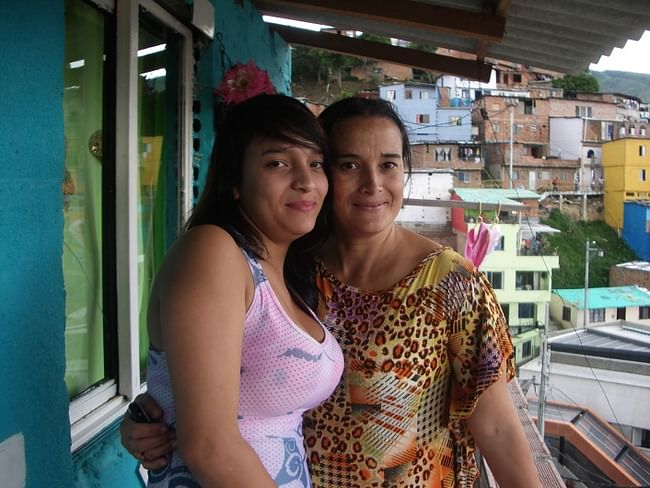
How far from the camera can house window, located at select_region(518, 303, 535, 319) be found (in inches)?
408

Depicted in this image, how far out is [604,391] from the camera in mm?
11000

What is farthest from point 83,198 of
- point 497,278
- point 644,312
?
point 644,312

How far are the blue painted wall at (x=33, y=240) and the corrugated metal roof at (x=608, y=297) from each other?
35.2ft

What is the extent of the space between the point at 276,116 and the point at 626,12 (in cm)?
195

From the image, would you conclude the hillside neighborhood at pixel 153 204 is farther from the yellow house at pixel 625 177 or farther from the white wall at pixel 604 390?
the yellow house at pixel 625 177

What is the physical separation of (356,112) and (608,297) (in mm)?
11882

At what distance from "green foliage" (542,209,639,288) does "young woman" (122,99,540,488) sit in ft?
33.9

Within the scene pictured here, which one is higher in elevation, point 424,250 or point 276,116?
point 276,116

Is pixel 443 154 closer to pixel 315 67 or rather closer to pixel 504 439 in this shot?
pixel 315 67

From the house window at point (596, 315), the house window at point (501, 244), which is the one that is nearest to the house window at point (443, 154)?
the house window at point (596, 315)

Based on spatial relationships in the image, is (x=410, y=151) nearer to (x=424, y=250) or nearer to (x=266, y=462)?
(x=424, y=250)

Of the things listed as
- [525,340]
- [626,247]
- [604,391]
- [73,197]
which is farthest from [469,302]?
[626,247]

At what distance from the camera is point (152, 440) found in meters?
0.86

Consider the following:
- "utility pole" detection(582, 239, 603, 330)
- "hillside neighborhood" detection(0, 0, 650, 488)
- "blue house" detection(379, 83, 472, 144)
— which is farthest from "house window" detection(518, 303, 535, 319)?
"blue house" detection(379, 83, 472, 144)
